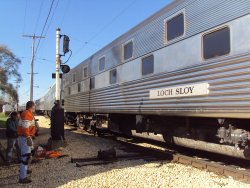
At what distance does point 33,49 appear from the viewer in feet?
159

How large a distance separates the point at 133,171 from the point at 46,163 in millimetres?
2649

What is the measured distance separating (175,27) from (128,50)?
11.0 feet

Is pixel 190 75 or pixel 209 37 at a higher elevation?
pixel 209 37

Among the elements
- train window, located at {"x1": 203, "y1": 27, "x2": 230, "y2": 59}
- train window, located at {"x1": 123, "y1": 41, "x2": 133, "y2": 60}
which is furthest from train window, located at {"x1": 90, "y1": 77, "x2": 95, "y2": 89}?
train window, located at {"x1": 203, "y1": 27, "x2": 230, "y2": 59}

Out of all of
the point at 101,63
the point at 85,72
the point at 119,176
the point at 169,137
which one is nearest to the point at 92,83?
the point at 101,63

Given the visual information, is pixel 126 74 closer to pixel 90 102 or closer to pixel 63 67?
pixel 63 67

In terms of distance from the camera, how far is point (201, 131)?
30.7 feet

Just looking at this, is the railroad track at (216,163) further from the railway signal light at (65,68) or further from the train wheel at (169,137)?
the railway signal light at (65,68)

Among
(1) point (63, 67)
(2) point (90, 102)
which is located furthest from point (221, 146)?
(2) point (90, 102)

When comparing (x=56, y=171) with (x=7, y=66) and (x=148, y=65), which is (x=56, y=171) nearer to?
(x=148, y=65)

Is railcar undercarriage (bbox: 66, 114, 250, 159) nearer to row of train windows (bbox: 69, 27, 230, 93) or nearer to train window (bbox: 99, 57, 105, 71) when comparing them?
row of train windows (bbox: 69, 27, 230, 93)

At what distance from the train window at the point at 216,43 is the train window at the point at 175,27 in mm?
1067

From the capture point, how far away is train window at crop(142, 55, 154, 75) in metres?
11.1

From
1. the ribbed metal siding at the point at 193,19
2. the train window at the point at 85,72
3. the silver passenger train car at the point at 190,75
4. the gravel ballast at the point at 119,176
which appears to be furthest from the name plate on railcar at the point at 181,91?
the train window at the point at 85,72
